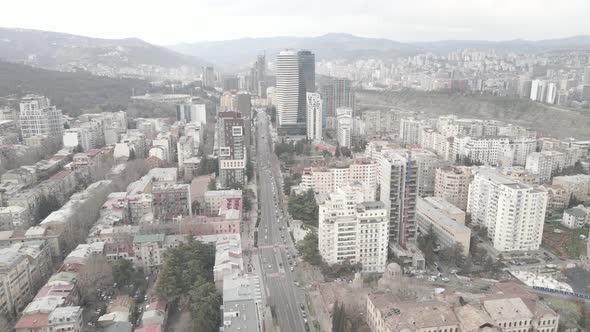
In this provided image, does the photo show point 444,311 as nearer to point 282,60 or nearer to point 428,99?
point 282,60

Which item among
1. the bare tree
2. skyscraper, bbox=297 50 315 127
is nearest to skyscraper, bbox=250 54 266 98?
skyscraper, bbox=297 50 315 127

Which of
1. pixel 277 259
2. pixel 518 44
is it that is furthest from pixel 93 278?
pixel 518 44

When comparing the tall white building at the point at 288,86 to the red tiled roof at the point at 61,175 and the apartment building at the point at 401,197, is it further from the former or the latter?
the apartment building at the point at 401,197

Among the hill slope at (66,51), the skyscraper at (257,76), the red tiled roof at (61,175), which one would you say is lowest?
the red tiled roof at (61,175)

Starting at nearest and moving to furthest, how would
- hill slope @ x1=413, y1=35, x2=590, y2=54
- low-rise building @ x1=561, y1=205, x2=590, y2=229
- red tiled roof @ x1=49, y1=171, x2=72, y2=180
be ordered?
low-rise building @ x1=561, y1=205, x2=590, y2=229
red tiled roof @ x1=49, y1=171, x2=72, y2=180
hill slope @ x1=413, y1=35, x2=590, y2=54

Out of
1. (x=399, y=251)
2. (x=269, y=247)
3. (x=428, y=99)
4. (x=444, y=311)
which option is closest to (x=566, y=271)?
(x=399, y=251)

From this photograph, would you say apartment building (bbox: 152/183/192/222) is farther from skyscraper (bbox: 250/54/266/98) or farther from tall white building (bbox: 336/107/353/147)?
skyscraper (bbox: 250/54/266/98)

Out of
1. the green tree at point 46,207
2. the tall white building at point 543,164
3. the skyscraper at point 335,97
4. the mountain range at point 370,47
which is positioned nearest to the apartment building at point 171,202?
the green tree at point 46,207
